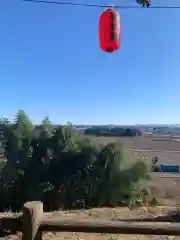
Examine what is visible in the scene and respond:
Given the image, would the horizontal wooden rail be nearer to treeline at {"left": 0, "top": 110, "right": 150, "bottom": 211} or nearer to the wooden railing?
the wooden railing

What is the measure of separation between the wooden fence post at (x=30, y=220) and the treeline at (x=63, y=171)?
1227cm

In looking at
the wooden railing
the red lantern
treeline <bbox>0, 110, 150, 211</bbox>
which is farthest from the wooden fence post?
treeline <bbox>0, 110, 150, 211</bbox>

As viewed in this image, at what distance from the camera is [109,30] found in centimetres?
563

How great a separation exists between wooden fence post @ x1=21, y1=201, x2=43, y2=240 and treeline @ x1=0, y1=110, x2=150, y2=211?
40.3 ft

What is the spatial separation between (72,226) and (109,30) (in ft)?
11.3

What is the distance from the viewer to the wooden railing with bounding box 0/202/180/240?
3064mm

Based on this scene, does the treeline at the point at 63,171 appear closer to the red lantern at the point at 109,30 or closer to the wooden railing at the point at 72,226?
the red lantern at the point at 109,30

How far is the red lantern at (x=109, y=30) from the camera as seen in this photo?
5539mm

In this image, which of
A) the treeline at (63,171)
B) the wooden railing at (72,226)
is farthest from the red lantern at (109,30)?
the treeline at (63,171)

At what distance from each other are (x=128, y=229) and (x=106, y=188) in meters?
12.6

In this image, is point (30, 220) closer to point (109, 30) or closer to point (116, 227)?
point (116, 227)

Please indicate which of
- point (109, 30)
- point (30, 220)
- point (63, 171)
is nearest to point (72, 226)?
point (30, 220)

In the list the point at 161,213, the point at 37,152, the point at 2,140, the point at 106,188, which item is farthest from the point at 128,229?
the point at 2,140

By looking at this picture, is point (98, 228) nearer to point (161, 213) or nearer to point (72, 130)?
point (161, 213)
